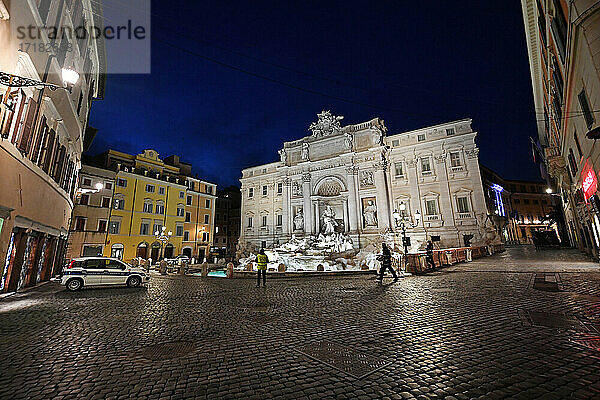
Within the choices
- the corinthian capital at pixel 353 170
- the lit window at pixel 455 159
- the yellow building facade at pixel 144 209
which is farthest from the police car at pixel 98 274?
the lit window at pixel 455 159

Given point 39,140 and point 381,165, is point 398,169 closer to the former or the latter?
point 381,165

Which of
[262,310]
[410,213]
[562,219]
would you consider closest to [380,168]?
[410,213]

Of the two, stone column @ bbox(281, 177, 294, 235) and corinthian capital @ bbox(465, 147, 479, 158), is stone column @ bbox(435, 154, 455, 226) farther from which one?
stone column @ bbox(281, 177, 294, 235)

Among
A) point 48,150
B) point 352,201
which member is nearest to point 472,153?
point 352,201

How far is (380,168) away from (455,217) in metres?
9.77

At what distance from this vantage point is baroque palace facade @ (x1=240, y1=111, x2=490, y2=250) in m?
28.0

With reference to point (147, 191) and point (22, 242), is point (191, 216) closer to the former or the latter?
point (147, 191)

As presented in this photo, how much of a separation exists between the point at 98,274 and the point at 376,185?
90.5 feet

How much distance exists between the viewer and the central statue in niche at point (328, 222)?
3200 centimetres

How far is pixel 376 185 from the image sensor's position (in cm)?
3142

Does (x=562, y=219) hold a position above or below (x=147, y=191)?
below

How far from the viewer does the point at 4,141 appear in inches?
312

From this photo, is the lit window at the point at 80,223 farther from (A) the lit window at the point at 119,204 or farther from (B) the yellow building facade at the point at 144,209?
(A) the lit window at the point at 119,204

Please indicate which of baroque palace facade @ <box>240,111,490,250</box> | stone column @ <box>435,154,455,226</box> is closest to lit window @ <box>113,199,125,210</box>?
baroque palace facade @ <box>240,111,490,250</box>
